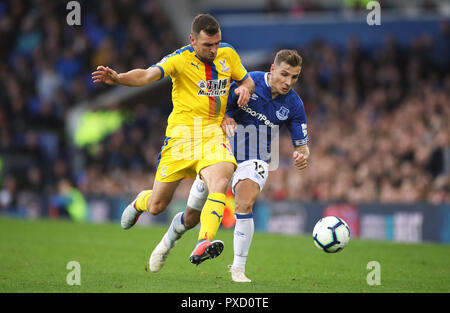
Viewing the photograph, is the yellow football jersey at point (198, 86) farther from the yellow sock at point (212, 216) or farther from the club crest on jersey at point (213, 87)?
the yellow sock at point (212, 216)

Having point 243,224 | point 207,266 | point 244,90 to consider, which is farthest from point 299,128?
point 207,266

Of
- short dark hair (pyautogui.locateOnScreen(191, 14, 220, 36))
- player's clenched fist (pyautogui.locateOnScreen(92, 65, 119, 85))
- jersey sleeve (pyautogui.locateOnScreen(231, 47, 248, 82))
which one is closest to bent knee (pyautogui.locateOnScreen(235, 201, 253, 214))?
jersey sleeve (pyautogui.locateOnScreen(231, 47, 248, 82))

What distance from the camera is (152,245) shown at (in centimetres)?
1270

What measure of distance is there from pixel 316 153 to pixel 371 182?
2.25 meters

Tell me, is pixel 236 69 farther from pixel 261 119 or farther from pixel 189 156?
pixel 189 156

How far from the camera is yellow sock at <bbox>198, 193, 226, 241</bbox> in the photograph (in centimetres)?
731

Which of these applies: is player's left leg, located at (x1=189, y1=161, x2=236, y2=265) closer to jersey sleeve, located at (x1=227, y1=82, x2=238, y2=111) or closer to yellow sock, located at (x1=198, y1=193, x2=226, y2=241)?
yellow sock, located at (x1=198, y1=193, x2=226, y2=241)

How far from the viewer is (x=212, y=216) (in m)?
7.43

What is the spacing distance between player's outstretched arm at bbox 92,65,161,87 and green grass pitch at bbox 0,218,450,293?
1965 mm

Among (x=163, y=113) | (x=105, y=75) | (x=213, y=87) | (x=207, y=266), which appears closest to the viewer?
(x=105, y=75)

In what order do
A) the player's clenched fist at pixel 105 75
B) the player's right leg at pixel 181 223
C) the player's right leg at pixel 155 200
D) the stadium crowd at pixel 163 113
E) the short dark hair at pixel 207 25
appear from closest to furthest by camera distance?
the player's clenched fist at pixel 105 75 → the short dark hair at pixel 207 25 → the player's right leg at pixel 155 200 → the player's right leg at pixel 181 223 → the stadium crowd at pixel 163 113

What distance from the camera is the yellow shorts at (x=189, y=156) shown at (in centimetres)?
783

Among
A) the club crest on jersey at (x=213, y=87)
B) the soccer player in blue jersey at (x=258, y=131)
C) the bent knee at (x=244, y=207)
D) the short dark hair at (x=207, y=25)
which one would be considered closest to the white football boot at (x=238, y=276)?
the bent knee at (x=244, y=207)

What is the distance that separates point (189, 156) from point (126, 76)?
1.17 metres
